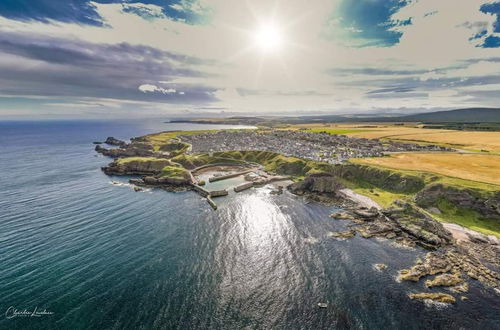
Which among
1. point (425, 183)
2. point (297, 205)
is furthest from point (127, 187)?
point (425, 183)

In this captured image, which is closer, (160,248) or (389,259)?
(389,259)

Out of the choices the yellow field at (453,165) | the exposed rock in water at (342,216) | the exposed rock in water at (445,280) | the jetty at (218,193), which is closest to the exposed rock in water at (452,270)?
the exposed rock in water at (445,280)

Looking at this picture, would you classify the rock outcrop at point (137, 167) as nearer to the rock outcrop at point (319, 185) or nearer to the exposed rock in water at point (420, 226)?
the rock outcrop at point (319, 185)

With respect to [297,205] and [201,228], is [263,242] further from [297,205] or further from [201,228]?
[297,205]

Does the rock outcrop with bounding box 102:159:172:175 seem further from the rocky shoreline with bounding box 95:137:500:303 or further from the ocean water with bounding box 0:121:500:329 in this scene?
the ocean water with bounding box 0:121:500:329

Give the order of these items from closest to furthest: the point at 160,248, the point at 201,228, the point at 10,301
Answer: the point at 10,301 → the point at 160,248 → the point at 201,228

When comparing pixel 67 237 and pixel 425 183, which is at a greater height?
pixel 425 183
